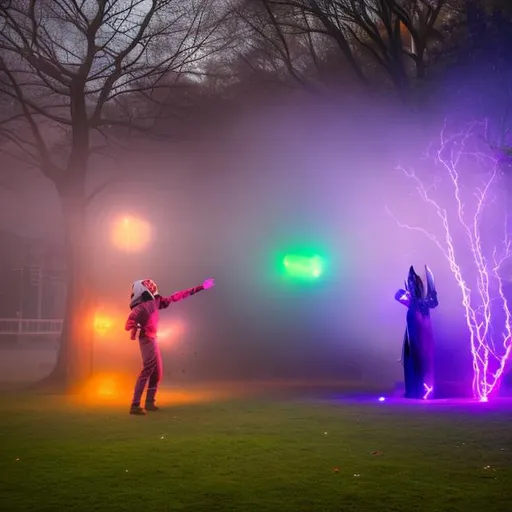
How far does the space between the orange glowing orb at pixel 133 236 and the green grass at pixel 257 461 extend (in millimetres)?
10778

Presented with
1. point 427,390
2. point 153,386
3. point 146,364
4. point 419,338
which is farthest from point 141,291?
point 427,390

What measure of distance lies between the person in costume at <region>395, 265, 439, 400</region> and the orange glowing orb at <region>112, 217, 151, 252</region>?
10219mm

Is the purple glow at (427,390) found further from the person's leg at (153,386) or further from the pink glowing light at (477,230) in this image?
the person's leg at (153,386)

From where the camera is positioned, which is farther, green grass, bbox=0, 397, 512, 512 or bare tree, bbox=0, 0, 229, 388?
bare tree, bbox=0, 0, 229, 388

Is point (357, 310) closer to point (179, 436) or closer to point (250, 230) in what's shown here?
point (250, 230)

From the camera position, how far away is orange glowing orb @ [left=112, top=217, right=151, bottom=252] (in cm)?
2142

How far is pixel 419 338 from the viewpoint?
12.9 m

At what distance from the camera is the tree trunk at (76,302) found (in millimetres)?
15727

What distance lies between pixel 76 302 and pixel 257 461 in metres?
9.77

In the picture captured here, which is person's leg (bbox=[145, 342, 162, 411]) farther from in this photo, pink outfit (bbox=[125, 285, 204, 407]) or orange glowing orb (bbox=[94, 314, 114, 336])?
orange glowing orb (bbox=[94, 314, 114, 336])

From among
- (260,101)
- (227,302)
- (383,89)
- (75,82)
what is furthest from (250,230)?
(75,82)

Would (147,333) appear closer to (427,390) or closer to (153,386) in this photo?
(153,386)

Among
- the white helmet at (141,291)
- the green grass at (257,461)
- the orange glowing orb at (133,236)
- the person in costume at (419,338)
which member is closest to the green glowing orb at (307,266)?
the orange glowing orb at (133,236)

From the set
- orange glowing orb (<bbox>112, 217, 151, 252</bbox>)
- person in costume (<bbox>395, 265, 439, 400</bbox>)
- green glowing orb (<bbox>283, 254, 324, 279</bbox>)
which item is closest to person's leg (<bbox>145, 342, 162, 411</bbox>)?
person in costume (<bbox>395, 265, 439, 400</bbox>)
